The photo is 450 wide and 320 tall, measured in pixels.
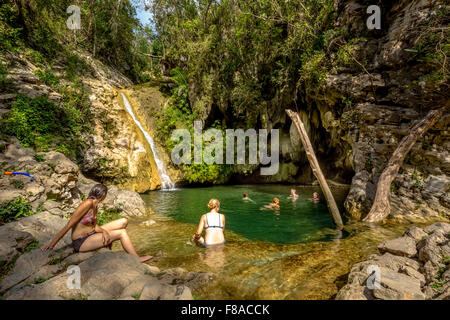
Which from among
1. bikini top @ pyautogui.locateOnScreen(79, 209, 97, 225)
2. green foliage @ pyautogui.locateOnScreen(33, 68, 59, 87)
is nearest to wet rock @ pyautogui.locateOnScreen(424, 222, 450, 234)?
bikini top @ pyautogui.locateOnScreen(79, 209, 97, 225)

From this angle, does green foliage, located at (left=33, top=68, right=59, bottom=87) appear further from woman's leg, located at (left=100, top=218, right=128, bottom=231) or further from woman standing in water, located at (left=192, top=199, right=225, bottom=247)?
woman standing in water, located at (left=192, top=199, right=225, bottom=247)

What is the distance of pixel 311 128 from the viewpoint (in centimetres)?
1143

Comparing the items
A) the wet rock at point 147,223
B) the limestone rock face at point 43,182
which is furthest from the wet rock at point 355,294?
the limestone rock face at point 43,182

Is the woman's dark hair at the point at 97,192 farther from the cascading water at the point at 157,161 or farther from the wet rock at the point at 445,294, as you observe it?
the cascading water at the point at 157,161

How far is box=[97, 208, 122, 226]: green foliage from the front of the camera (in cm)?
540

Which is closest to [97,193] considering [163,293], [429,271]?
[163,293]

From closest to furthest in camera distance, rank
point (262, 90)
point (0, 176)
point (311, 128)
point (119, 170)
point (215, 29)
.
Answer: point (0, 176)
point (119, 170)
point (311, 128)
point (262, 90)
point (215, 29)

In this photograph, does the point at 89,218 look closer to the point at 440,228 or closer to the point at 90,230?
the point at 90,230

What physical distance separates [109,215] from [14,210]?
91.9 inches

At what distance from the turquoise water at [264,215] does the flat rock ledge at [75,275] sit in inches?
117

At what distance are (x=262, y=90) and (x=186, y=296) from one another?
12245 millimetres

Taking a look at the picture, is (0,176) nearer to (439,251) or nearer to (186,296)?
(186,296)
